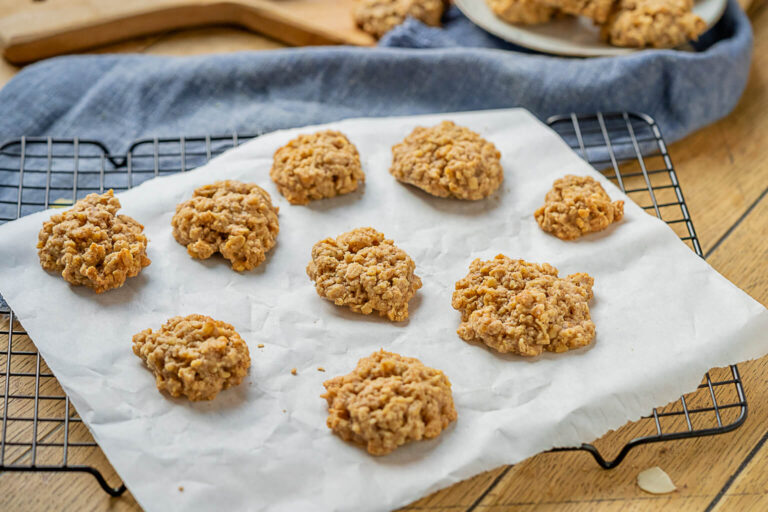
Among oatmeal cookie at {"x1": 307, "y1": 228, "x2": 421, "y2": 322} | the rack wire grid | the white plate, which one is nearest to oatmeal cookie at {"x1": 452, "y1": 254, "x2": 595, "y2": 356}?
oatmeal cookie at {"x1": 307, "y1": 228, "x2": 421, "y2": 322}

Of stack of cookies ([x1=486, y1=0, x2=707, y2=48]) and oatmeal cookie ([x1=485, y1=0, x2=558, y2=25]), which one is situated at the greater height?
stack of cookies ([x1=486, y1=0, x2=707, y2=48])

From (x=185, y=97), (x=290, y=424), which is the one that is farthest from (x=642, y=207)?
(x=185, y=97)

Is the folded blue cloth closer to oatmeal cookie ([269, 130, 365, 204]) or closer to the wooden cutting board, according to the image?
the wooden cutting board

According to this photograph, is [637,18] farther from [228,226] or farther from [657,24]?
[228,226]

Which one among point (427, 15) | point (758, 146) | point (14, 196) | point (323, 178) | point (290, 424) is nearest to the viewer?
point (290, 424)

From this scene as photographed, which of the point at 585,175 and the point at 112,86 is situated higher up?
the point at 585,175

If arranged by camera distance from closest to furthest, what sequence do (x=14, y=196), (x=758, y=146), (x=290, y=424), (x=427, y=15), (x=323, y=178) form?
(x=290, y=424) → (x=323, y=178) → (x=14, y=196) → (x=758, y=146) → (x=427, y=15)

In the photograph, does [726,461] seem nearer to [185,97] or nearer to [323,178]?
[323,178]
